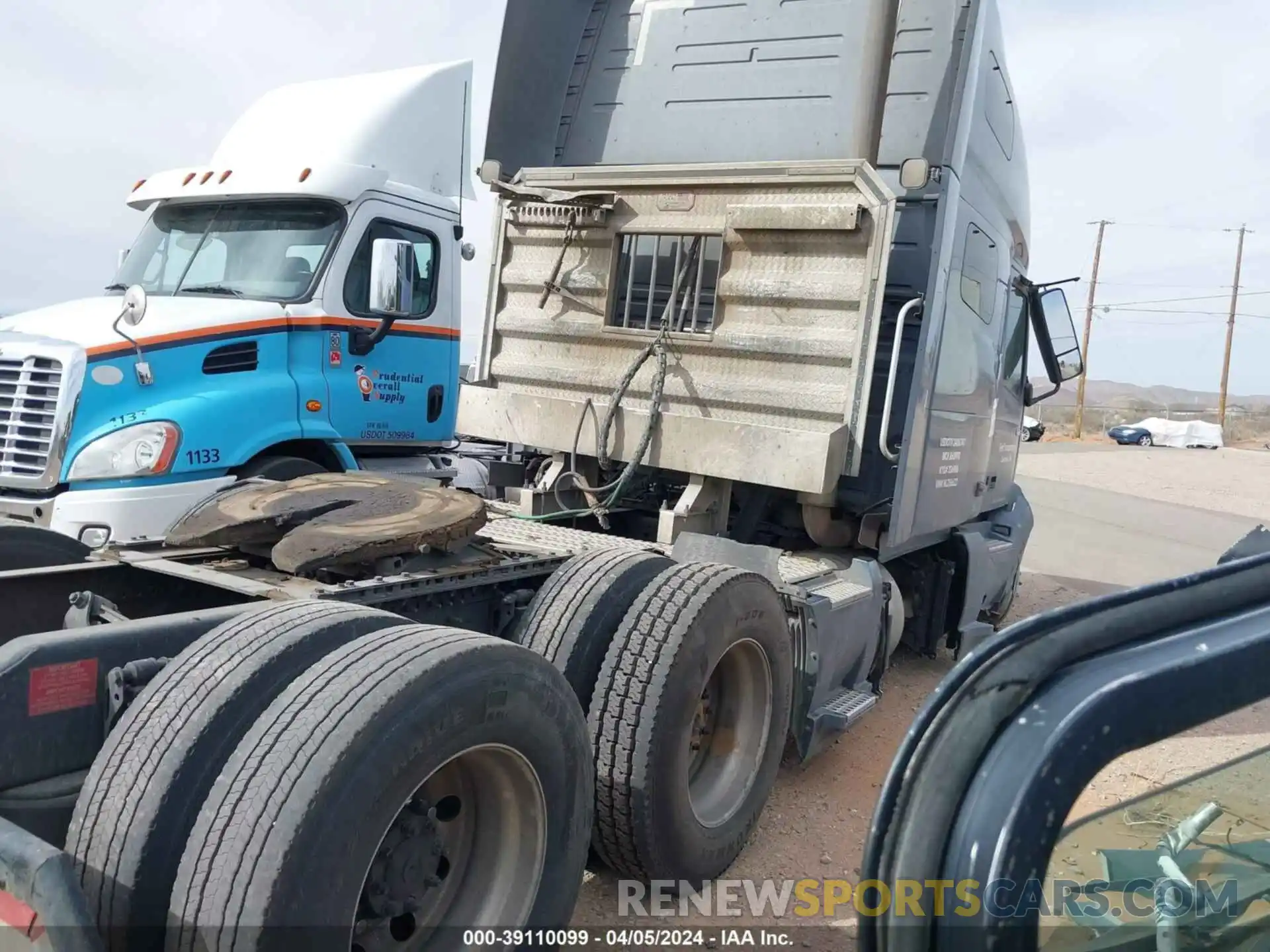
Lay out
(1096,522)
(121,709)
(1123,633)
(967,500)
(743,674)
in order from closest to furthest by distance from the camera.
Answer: (1123,633)
(121,709)
(743,674)
(967,500)
(1096,522)

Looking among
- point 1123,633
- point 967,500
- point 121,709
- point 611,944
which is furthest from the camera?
point 967,500

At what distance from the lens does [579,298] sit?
17.8 ft

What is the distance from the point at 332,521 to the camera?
10.9ft

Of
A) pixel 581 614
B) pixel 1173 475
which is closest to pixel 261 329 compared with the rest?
pixel 581 614

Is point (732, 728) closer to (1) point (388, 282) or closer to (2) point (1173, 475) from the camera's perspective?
(1) point (388, 282)

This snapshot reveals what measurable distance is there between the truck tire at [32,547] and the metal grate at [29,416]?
1.46m

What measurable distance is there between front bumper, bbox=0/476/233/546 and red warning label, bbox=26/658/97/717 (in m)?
2.63

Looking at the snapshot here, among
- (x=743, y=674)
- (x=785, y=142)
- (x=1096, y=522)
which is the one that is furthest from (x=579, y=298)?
(x=1096, y=522)

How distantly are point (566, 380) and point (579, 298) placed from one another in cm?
47

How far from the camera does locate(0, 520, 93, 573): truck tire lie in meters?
3.55

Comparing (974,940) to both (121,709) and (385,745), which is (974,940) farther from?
(121,709)

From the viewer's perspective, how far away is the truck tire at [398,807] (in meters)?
1.95

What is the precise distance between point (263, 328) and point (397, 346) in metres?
1.02

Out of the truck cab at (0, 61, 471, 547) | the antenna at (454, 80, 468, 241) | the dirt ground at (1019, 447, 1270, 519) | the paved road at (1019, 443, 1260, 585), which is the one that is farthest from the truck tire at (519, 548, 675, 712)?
the dirt ground at (1019, 447, 1270, 519)
